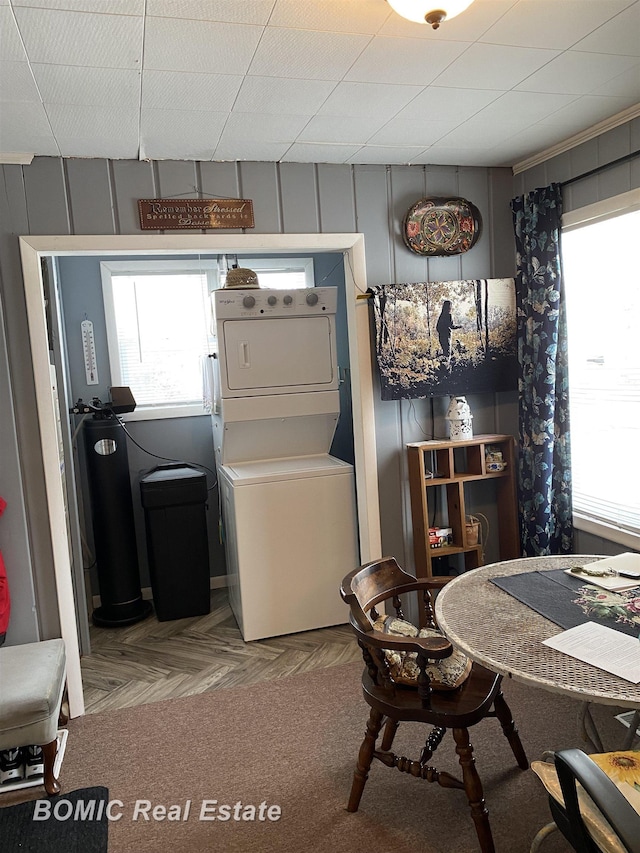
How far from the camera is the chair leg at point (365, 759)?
79.8 inches

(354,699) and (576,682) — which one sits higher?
(576,682)

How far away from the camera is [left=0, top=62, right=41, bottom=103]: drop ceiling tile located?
71.0 inches

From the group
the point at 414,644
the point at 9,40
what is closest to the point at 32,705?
the point at 414,644

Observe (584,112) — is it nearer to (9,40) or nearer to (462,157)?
(462,157)

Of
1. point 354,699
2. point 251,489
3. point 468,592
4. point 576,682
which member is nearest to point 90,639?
point 251,489

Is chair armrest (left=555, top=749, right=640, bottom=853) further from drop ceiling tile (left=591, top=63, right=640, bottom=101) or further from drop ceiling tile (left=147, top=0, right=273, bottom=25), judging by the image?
drop ceiling tile (left=591, top=63, right=640, bottom=101)

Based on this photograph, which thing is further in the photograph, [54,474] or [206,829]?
[54,474]

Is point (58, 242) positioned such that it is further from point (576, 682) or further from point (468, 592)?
point (576, 682)

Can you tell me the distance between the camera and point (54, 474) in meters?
2.73

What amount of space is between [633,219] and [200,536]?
282 centimetres

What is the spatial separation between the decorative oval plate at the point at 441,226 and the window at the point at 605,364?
48cm

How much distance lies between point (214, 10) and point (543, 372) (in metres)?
2.12

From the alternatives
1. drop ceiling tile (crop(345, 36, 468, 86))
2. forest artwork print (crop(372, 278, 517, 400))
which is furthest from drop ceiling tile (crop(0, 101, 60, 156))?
forest artwork print (crop(372, 278, 517, 400))

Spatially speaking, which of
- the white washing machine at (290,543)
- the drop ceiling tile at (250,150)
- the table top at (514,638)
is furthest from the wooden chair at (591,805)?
the drop ceiling tile at (250,150)
